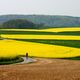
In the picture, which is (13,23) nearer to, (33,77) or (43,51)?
(43,51)

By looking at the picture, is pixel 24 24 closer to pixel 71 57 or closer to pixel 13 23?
pixel 13 23

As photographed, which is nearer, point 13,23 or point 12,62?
point 12,62

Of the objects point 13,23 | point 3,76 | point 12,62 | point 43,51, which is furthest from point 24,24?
point 3,76

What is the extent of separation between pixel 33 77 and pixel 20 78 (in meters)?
0.91

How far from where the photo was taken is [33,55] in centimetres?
4266

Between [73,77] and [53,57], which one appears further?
[53,57]

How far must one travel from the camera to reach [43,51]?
45938 mm

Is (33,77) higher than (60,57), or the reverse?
(33,77)

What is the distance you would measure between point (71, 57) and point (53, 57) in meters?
2.24

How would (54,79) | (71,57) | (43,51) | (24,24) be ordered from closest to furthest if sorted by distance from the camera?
(54,79), (71,57), (43,51), (24,24)

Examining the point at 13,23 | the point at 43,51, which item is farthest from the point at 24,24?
the point at 43,51

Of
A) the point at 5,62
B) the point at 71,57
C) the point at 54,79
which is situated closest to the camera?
the point at 54,79

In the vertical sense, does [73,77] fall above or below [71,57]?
above

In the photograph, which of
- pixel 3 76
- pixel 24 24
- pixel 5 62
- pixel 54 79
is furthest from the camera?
pixel 24 24
